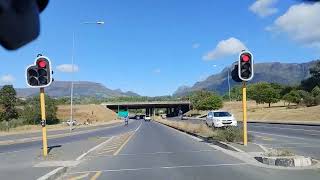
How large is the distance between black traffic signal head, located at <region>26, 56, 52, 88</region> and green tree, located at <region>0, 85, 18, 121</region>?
9117cm

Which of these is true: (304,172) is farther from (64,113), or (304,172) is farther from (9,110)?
(64,113)

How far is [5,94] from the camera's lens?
108375mm

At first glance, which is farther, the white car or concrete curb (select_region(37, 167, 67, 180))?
the white car

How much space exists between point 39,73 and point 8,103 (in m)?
94.2

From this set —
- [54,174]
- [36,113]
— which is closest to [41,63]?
[54,174]

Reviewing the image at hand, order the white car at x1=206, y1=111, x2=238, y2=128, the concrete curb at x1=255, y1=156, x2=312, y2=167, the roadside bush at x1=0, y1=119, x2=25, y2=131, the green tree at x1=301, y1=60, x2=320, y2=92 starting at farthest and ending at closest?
the green tree at x1=301, y1=60, x2=320, y2=92 → the roadside bush at x1=0, y1=119, x2=25, y2=131 → the white car at x1=206, y1=111, x2=238, y2=128 → the concrete curb at x1=255, y1=156, x2=312, y2=167

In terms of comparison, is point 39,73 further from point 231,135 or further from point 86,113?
point 86,113

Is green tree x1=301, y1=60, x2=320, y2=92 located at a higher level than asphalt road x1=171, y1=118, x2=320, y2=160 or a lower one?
higher

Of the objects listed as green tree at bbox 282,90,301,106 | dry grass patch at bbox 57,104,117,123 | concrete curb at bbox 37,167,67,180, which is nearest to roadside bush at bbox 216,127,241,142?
concrete curb at bbox 37,167,67,180

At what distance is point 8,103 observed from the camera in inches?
4343

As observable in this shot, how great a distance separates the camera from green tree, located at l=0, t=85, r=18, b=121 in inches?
4254

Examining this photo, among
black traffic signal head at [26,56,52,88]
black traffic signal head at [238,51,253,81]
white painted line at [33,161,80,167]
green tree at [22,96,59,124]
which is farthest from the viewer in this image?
green tree at [22,96,59,124]

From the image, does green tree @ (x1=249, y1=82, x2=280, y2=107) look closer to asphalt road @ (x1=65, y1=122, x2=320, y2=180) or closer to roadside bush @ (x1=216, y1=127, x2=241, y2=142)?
roadside bush @ (x1=216, y1=127, x2=241, y2=142)

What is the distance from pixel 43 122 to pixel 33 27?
60.2ft
